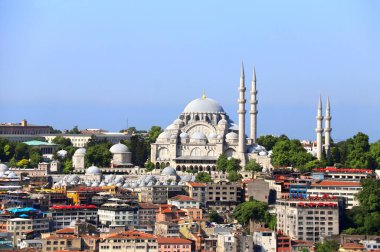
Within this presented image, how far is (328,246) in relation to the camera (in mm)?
51344

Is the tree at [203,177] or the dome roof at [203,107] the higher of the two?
the dome roof at [203,107]

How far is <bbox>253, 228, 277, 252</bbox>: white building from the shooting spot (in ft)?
169

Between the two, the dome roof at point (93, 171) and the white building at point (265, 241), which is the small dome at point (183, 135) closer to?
the dome roof at point (93, 171)

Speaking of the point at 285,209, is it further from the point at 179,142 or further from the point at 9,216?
the point at 179,142

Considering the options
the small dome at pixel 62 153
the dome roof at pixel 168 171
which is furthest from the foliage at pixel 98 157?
the dome roof at pixel 168 171

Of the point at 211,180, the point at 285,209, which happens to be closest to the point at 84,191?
the point at 211,180

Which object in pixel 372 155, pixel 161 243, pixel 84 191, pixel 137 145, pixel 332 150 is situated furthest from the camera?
pixel 137 145

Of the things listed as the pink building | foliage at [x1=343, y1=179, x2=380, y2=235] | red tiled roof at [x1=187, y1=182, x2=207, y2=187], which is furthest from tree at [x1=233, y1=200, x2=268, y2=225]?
the pink building

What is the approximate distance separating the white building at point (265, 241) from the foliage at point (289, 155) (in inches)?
823

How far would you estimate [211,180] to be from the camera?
225 feet

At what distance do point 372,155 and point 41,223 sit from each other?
2448 centimetres

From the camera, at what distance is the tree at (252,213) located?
5719 cm

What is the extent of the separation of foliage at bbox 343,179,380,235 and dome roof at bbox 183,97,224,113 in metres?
27.0

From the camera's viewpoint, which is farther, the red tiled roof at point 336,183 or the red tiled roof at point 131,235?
the red tiled roof at point 336,183
